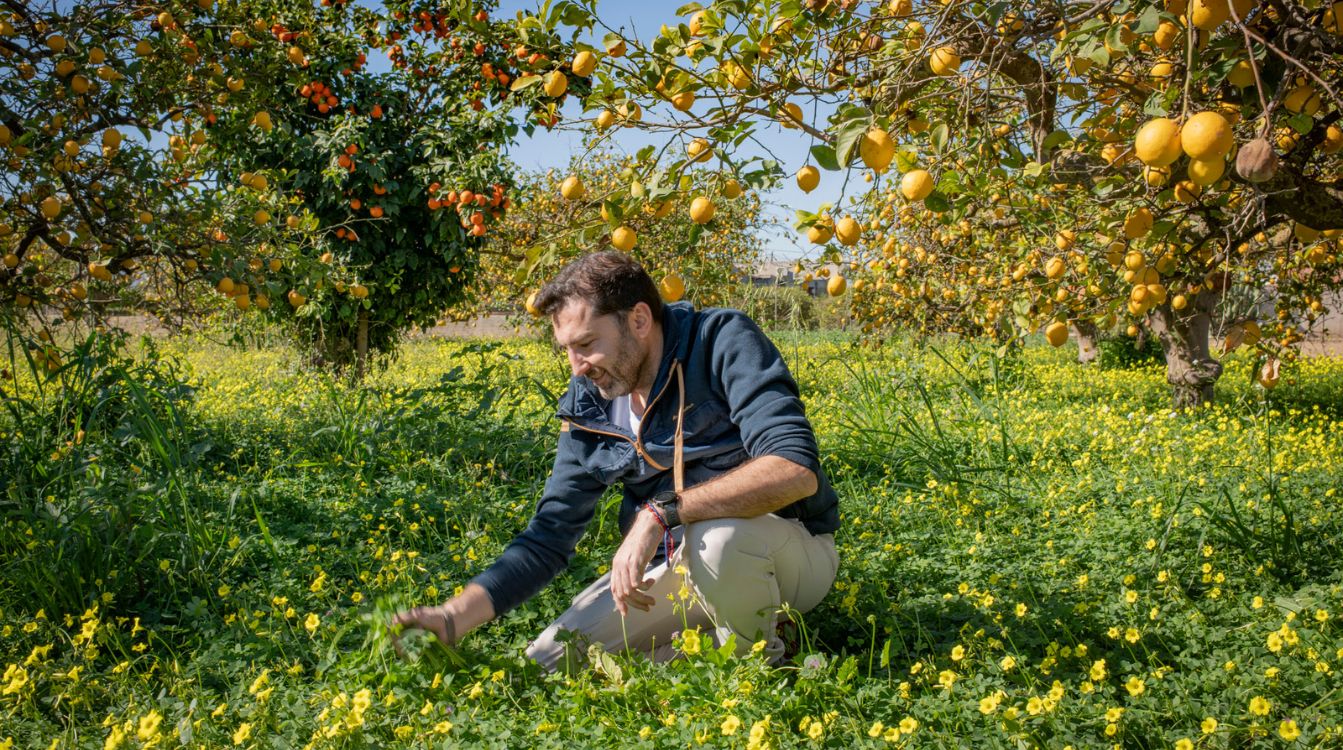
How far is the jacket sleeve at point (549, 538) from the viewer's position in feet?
7.03

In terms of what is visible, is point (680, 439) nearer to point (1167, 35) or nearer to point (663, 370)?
point (663, 370)

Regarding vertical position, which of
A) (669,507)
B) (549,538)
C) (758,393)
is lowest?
(549,538)

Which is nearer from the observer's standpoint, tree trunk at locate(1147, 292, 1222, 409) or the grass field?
the grass field

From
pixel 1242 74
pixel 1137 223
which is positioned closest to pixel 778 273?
pixel 1137 223

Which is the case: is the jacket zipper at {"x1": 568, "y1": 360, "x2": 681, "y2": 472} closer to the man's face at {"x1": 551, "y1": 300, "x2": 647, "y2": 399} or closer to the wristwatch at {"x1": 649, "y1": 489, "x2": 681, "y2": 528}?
the man's face at {"x1": 551, "y1": 300, "x2": 647, "y2": 399}

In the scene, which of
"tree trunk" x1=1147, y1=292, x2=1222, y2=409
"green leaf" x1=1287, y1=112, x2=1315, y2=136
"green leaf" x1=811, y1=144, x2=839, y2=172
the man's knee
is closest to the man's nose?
the man's knee

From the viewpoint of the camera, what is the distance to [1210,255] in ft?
9.68

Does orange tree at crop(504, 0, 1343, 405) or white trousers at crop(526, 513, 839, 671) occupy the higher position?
orange tree at crop(504, 0, 1343, 405)

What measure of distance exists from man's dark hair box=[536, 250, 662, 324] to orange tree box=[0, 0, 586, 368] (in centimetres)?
43

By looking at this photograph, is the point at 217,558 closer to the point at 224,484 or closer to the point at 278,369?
the point at 224,484

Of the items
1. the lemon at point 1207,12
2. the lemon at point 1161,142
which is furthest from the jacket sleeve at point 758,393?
the lemon at point 1207,12

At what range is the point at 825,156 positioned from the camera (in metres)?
1.42

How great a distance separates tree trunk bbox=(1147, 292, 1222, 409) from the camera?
18.5 feet

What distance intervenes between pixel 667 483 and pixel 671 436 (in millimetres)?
148
